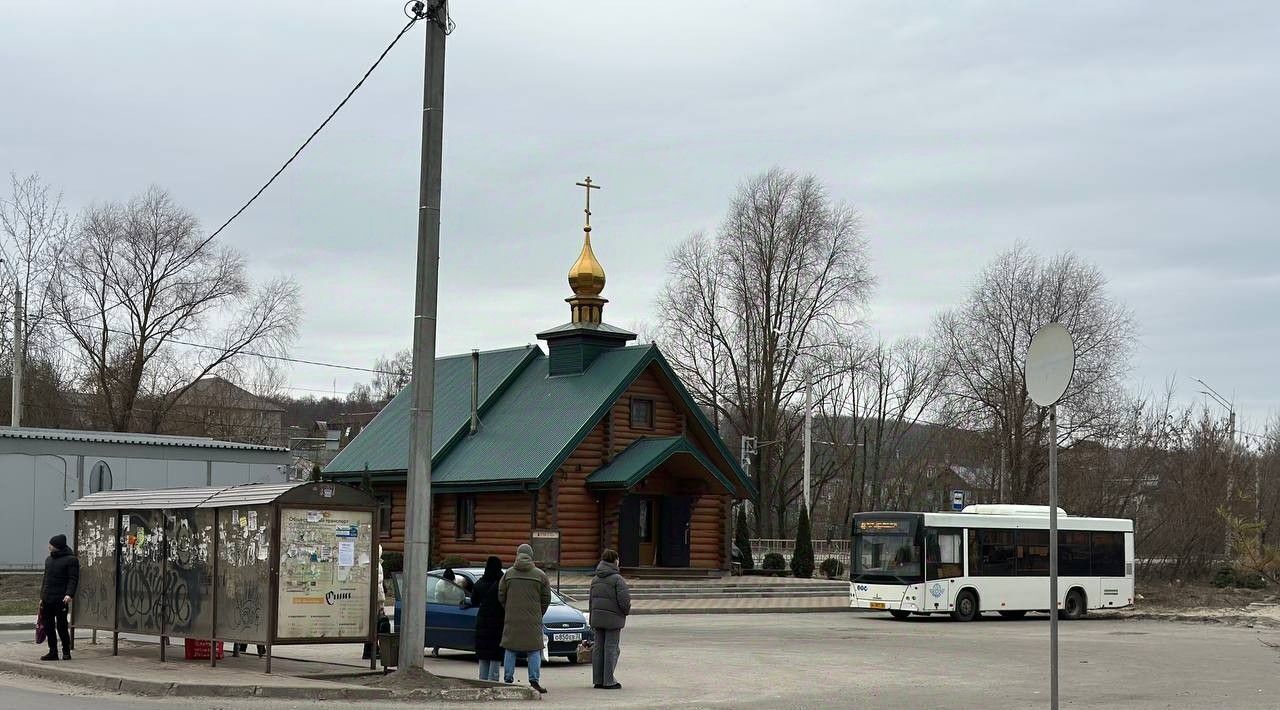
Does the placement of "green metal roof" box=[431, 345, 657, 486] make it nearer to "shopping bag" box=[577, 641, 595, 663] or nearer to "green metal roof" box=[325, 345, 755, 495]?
"green metal roof" box=[325, 345, 755, 495]

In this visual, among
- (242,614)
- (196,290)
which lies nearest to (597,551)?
(196,290)

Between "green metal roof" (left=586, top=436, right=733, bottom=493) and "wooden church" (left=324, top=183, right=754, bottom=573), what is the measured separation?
6 centimetres

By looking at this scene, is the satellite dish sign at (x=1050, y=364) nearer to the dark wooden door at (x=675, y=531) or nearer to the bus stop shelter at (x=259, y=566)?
the bus stop shelter at (x=259, y=566)

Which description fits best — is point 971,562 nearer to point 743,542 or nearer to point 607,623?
point 607,623

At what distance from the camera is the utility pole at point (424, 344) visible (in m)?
15.6

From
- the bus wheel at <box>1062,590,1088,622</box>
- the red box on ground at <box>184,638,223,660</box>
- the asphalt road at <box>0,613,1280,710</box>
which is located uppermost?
the red box on ground at <box>184,638,223,660</box>

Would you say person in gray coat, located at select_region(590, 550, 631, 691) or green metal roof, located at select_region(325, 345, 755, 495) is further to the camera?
green metal roof, located at select_region(325, 345, 755, 495)

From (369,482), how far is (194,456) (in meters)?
6.70

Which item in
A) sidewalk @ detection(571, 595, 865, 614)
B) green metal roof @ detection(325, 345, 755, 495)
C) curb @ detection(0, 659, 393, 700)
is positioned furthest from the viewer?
green metal roof @ detection(325, 345, 755, 495)

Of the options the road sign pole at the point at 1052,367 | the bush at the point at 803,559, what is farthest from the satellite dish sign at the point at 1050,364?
the bush at the point at 803,559

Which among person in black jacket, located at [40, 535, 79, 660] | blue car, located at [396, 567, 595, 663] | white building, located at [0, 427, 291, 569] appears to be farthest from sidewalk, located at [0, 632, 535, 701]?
white building, located at [0, 427, 291, 569]

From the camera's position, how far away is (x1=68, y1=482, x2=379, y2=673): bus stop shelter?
16406 millimetres

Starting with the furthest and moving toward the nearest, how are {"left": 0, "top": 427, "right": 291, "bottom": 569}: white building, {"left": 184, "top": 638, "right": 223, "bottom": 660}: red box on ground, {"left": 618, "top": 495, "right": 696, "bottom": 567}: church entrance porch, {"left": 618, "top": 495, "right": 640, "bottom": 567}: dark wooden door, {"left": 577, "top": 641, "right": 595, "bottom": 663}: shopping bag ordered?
{"left": 618, "top": 495, "right": 696, "bottom": 567}: church entrance porch
{"left": 618, "top": 495, "right": 640, "bottom": 567}: dark wooden door
{"left": 0, "top": 427, "right": 291, "bottom": 569}: white building
{"left": 577, "top": 641, "right": 595, "bottom": 663}: shopping bag
{"left": 184, "top": 638, "right": 223, "bottom": 660}: red box on ground

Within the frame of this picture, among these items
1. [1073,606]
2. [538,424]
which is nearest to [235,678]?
[1073,606]
